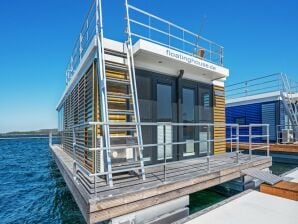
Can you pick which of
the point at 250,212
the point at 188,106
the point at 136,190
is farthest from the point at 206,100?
the point at 136,190

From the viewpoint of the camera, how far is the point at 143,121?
18.9 feet

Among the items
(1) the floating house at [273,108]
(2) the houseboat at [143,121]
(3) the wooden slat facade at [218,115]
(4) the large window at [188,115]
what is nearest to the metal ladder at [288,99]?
(1) the floating house at [273,108]

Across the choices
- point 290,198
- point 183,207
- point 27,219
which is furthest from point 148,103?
point 27,219

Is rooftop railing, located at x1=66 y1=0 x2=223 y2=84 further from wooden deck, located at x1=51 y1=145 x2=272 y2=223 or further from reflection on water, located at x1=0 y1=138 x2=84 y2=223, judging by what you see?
reflection on water, located at x1=0 y1=138 x2=84 y2=223

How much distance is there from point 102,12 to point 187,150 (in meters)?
4.61

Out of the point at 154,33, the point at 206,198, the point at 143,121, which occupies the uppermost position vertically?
the point at 154,33

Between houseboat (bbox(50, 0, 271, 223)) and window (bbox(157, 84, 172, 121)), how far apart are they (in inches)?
1.1

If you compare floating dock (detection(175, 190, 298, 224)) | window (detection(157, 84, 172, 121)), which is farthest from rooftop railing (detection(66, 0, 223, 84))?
floating dock (detection(175, 190, 298, 224))

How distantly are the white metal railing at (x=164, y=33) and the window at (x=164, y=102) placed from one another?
1124mm

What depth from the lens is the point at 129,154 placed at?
495 centimetres

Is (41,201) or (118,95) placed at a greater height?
(118,95)

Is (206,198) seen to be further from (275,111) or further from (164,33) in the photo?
(275,111)

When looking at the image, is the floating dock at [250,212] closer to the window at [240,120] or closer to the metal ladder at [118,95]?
the metal ladder at [118,95]

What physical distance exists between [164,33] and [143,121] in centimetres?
250
